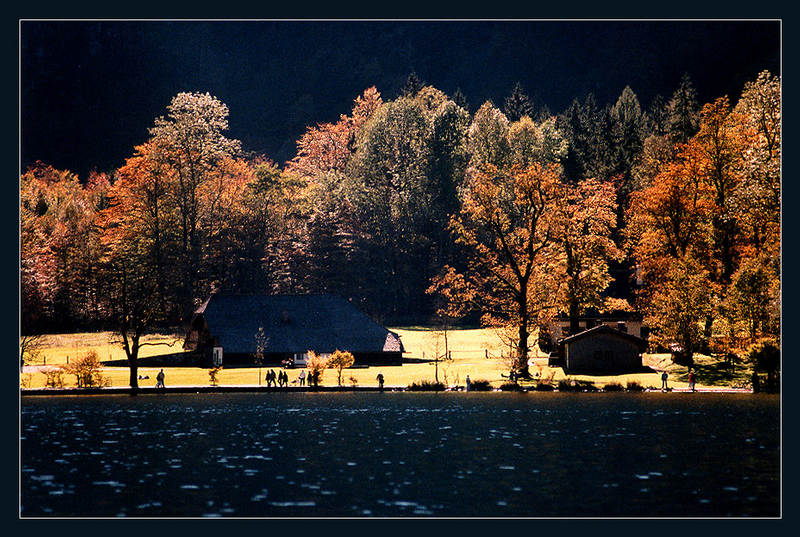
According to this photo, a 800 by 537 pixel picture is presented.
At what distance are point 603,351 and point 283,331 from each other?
2956cm

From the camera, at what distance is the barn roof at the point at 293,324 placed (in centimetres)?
9612

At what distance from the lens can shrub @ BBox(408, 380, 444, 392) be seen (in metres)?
80.5

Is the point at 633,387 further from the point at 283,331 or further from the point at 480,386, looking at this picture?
the point at 283,331

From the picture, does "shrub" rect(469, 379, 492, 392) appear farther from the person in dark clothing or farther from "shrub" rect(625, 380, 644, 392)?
the person in dark clothing

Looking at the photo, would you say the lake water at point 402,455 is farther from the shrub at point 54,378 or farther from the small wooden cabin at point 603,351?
the small wooden cabin at point 603,351

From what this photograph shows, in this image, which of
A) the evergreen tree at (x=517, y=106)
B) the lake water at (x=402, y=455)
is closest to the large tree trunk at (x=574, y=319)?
the lake water at (x=402, y=455)

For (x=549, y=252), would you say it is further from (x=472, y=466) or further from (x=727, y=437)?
(x=472, y=466)

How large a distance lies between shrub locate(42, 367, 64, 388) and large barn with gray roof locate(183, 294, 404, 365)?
55.0 ft

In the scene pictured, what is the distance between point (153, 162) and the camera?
4099 inches

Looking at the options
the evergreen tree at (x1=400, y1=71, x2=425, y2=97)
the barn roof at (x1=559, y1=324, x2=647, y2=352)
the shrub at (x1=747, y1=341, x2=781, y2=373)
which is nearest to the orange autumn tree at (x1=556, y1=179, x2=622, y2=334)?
the barn roof at (x1=559, y1=324, x2=647, y2=352)

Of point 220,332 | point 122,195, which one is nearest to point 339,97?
point 122,195

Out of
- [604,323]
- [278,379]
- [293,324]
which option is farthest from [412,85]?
[278,379]

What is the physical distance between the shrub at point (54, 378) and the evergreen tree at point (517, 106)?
3392 inches

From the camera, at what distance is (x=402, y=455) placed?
2079 inches
